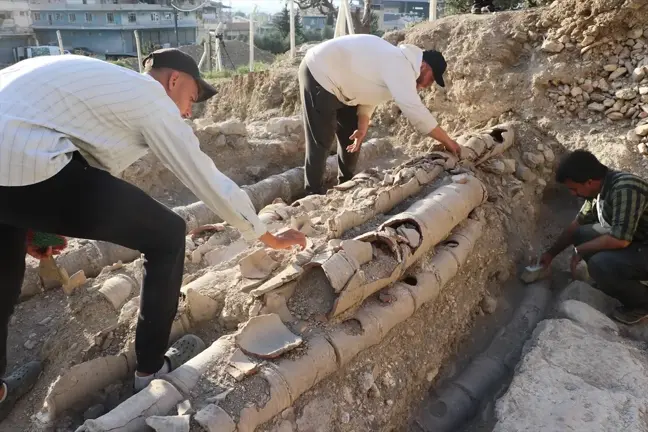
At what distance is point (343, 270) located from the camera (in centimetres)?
236

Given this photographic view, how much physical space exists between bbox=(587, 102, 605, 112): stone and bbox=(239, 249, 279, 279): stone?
349cm

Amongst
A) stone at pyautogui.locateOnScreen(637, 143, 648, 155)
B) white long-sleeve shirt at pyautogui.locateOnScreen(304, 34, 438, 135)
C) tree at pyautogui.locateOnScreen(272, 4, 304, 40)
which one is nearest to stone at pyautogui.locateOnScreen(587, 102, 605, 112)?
stone at pyautogui.locateOnScreen(637, 143, 648, 155)

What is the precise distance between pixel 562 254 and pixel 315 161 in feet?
6.74

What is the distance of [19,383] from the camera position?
7.52 ft

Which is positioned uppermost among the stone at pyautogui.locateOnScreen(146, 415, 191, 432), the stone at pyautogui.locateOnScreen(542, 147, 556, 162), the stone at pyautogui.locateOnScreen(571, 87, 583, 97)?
the stone at pyautogui.locateOnScreen(571, 87, 583, 97)

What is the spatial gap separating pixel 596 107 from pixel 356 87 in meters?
2.32

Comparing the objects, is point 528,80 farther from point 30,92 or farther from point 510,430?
point 30,92

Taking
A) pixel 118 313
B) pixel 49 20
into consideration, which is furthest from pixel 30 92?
pixel 49 20

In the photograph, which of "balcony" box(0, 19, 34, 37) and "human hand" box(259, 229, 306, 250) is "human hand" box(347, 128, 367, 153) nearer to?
"human hand" box(259, 229, 306, 250)

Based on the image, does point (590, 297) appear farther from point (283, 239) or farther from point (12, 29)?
point (12, 29)

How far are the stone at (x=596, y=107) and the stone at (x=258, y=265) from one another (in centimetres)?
349

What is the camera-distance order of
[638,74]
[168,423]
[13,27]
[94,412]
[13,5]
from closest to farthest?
[168,423], [94,412], [638,74], [13,27], [13,5]

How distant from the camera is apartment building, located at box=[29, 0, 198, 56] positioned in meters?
28.4

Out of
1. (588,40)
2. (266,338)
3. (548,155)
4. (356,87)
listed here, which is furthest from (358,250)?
(588,40)
